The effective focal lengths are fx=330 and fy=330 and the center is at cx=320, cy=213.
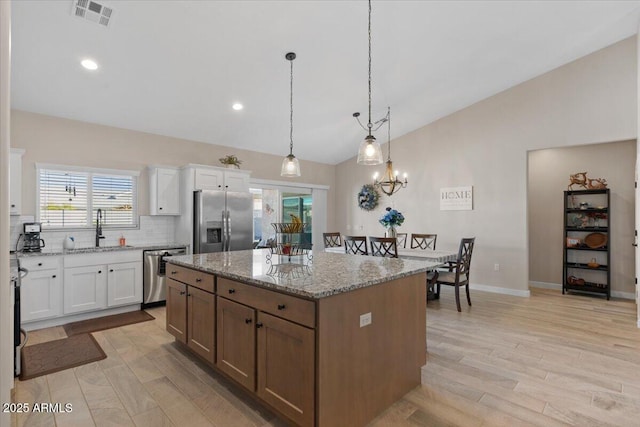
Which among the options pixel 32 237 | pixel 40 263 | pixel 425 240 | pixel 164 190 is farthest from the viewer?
pixel 425 240

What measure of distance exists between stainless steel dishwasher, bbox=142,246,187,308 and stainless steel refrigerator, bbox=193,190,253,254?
500mm

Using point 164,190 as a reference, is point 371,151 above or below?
above

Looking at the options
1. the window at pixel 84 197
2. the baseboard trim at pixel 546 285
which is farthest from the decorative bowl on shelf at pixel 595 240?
the window at pixel 84 197

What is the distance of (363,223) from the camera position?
755 centimetres

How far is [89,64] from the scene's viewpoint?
11.6 feet

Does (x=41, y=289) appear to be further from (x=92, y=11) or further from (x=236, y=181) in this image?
(x=92, y=11)

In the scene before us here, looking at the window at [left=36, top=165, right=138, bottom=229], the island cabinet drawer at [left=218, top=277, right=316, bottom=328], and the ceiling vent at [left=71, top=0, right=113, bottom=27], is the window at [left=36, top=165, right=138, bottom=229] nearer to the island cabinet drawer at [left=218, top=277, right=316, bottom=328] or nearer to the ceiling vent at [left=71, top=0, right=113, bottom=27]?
the ceiling vent at [left=71, top=0, right=113, bottom=27]

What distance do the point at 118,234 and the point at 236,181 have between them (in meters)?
1.93

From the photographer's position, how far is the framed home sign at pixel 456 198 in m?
5.88

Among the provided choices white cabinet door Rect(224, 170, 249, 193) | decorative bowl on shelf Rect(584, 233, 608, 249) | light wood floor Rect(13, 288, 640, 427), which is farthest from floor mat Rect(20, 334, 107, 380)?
decorative bowl on shelf Rect(584, 233, 608, 249)

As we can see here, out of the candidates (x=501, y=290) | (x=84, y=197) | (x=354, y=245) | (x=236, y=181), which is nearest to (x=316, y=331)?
(x=354, y=245)

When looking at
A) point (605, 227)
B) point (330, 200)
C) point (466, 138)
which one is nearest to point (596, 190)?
point (605, 227)

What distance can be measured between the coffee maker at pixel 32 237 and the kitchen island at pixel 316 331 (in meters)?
2.63

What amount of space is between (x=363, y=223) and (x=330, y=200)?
1.06 m
